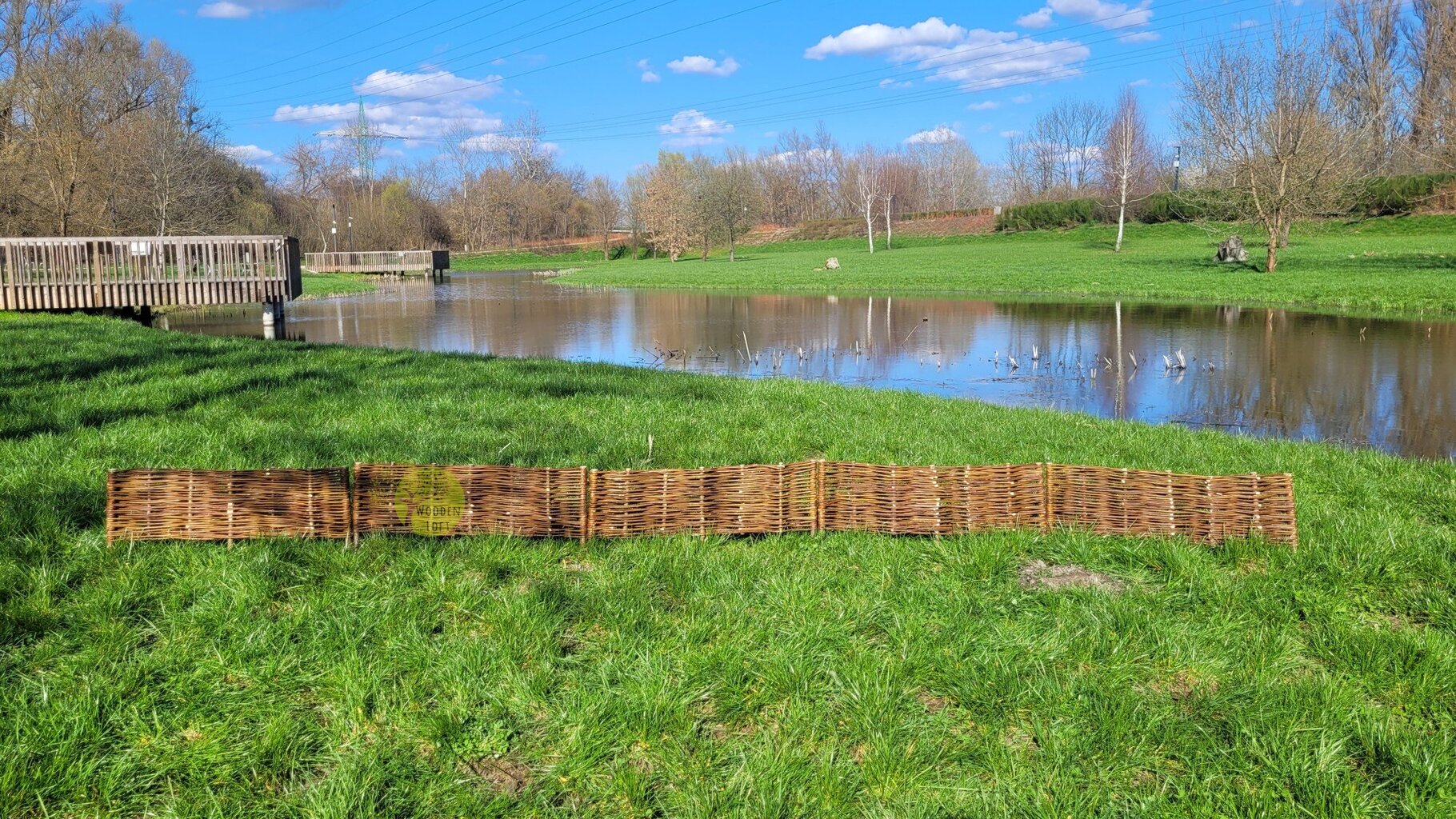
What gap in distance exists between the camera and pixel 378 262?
159 ft

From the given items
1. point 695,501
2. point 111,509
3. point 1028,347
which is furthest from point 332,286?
point 695,501

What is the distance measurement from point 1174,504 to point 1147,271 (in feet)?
99.5

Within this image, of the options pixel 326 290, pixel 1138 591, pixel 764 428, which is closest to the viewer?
pixel 1138 591

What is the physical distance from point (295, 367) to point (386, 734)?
725 centimetres

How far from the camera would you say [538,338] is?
19.2 meters

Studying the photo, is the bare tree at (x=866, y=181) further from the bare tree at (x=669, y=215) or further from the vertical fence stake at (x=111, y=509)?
the vertical fence stake at (x=111, y=509)

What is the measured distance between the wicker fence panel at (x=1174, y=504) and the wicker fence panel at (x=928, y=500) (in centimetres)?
18

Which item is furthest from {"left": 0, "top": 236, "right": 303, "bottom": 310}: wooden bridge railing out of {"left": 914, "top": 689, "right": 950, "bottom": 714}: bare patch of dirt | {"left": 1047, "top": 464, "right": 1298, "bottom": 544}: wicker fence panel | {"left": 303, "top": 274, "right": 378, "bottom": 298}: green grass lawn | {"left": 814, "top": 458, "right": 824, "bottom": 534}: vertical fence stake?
{"left": 914, "top": 689, "right": 950, "bottom": 714}: bare patch of dirt

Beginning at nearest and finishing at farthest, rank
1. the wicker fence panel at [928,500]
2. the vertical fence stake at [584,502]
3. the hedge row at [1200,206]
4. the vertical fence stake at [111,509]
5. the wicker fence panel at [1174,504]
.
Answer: the vertical fence stake at [111,509], the vertical fence stake at [584,502], the wicker fence panel at [1174,504], the wicker fence panel at [928,500], the hedge row at [1200,206]

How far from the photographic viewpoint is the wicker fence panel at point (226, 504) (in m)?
4.19

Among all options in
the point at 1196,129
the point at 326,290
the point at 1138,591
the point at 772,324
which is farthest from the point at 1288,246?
the point at 1138,591

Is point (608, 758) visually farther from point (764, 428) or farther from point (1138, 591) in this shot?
point (764, 428)

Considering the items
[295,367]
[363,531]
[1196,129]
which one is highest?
[1196,129]

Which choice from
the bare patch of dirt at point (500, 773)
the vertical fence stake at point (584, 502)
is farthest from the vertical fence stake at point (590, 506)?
the bare patch of dirt at point (500, 773)
